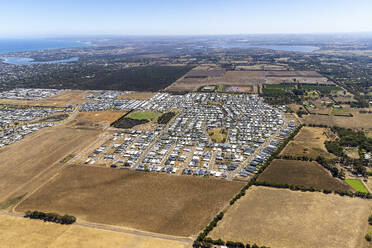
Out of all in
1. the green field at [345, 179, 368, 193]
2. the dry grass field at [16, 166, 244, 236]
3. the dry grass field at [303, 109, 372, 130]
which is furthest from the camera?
the dry grass field at [303, 109, 372, 130]

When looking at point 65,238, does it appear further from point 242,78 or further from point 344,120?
point 242,78

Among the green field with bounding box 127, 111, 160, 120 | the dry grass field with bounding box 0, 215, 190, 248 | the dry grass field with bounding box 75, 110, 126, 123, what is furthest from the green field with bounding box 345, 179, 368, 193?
the dry grass field with bounding box 75, 110, 126, 123

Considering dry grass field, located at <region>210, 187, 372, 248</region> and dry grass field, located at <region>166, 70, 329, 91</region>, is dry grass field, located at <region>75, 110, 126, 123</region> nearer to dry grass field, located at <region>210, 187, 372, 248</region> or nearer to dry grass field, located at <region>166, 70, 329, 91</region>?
dry grass field, located at <region>166, 70, 329, 91</region>

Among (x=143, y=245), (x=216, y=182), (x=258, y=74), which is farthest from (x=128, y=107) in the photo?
(x=258, y=74)

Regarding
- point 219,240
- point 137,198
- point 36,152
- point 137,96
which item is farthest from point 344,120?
point 36,152

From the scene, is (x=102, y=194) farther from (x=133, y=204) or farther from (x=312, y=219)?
(x=312, y=219)
